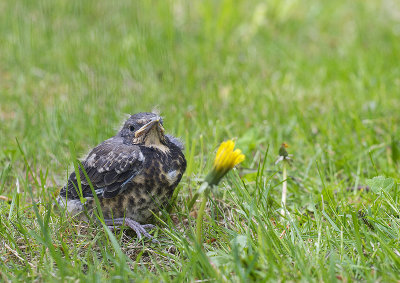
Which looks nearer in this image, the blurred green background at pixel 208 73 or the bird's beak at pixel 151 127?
the bird's beak at pixel 151 127

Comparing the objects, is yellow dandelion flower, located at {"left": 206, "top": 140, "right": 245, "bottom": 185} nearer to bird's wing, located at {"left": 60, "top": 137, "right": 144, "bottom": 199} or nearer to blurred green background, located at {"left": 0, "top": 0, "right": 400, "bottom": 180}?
bird's wing, located at {"left": 60, "top": 137, "right": 144, "bottom": 199}

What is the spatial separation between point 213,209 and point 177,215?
0.30m

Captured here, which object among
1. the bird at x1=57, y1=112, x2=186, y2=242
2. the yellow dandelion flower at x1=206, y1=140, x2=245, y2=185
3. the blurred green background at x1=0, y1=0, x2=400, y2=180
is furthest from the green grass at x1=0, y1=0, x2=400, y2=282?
the yellow dandelion flower at x1=206, y1=140, x2=245, y2=185

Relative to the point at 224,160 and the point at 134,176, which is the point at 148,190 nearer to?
the point at 134,176

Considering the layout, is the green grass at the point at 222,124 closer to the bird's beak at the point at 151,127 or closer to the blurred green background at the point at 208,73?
the blurred green background at the point at 208,73

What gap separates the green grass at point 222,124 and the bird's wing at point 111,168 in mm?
223

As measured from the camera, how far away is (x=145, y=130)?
9.85 ft

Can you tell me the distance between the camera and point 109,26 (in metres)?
6.39

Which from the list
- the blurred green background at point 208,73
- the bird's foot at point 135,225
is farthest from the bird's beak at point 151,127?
the blurred green background at point 208,73

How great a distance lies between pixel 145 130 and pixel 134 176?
295 millimetres

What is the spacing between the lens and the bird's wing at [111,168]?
2906 millimetres

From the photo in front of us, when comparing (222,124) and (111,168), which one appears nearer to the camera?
(111,168)

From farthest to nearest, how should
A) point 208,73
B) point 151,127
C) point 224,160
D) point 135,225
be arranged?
point 208,73 → point 151,127 → point 135,225 → point 224,160

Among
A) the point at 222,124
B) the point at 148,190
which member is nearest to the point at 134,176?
the point at 148,190
